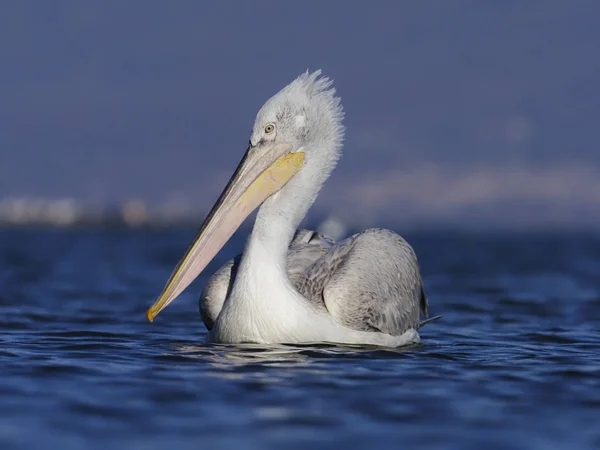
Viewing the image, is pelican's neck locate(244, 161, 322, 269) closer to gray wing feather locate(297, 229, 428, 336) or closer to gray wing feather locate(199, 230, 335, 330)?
gray wing feather locate(297, 229, 428, 336)

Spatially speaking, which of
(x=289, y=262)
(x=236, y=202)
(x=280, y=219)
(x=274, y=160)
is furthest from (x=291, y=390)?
(x=289, y=262)

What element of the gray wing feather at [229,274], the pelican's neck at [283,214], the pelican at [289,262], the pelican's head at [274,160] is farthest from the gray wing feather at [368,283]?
the pelican's head at [274,160]

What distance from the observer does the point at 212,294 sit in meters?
7.61

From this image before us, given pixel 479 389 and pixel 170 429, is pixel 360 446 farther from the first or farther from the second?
pixel 479 389

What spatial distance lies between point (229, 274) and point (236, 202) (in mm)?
643

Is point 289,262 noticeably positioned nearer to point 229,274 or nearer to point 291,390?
point 229,274

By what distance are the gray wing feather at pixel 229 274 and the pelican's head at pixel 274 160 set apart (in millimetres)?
361

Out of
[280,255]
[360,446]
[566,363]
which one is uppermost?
[280,255]

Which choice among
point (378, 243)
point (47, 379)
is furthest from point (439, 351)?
point (47, 379)

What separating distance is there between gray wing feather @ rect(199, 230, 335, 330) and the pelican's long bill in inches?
13.4

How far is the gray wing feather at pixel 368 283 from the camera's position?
23.5 ft

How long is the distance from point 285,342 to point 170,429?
84.1 inches

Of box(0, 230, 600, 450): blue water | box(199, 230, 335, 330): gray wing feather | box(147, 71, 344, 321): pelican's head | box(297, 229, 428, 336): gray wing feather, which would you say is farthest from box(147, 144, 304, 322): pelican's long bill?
box(297, 229, 428, 336): gray wing feather

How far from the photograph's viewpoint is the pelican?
6914 mm
